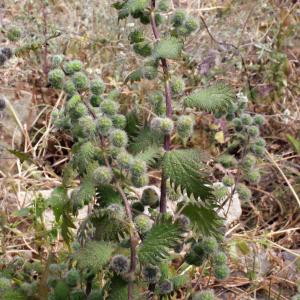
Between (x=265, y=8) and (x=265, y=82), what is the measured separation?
→ 0.76 meters

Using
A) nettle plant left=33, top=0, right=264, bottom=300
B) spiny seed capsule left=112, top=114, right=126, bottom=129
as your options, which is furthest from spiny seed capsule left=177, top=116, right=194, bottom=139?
spiny seed capsule left=112, top=114, right=126, bottom=129

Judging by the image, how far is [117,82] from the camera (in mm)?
3545

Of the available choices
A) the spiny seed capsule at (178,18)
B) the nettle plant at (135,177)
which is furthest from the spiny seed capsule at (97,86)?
the spiny seed capsule at (178,18)

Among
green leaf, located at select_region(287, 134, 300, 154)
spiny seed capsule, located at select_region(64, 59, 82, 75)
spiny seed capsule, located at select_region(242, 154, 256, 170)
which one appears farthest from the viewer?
green leaf, located at select_region(287, 134, 300, 154)

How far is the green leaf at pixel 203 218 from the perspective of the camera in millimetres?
1362

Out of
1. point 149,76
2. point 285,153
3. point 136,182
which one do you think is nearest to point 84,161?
point 136,182

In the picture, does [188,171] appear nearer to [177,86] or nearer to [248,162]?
[177,86]

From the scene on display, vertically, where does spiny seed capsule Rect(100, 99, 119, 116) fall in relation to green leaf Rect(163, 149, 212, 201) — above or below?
above

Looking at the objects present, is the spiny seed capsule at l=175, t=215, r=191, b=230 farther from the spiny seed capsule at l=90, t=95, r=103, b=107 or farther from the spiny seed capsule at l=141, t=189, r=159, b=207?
the spiny seed capsule at l=90, t=95, r=103, b=107

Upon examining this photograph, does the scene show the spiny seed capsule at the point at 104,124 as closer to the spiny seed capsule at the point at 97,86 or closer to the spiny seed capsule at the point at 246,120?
the spiny seed capsule at the point at 97,86

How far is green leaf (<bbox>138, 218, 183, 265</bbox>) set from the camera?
1320 mm

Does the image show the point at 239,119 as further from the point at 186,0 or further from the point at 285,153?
the point at 186,0

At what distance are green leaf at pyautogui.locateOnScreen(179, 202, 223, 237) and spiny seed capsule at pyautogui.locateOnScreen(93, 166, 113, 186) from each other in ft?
0.66

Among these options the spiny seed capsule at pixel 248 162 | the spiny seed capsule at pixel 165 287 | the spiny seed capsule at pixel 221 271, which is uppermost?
the spiny seed capsule at pixel 248 162
